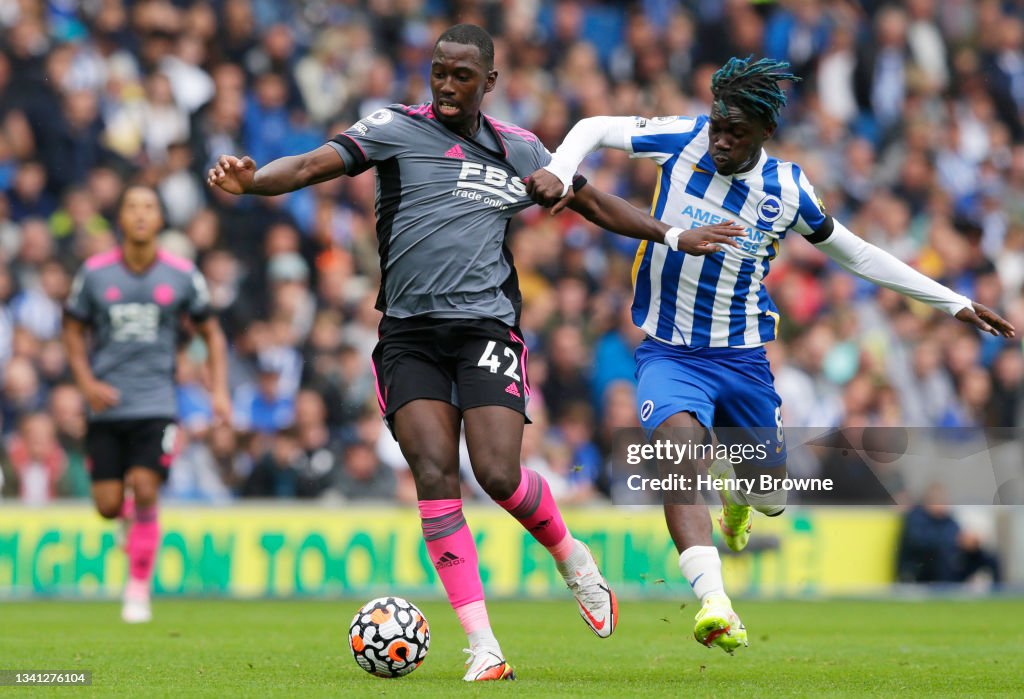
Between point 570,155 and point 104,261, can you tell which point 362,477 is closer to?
point 104,261

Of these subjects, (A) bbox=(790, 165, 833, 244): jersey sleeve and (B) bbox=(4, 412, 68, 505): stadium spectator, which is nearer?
(A) bbox=(790, 165, 833, 244): jersey sleeve

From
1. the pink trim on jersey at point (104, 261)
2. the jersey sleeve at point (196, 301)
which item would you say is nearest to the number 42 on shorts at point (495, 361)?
the jersey sleeve at point (196, 301)

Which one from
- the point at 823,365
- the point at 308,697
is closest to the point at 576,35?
the point at 823,365

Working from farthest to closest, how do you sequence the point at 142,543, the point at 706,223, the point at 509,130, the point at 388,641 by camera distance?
1. the point at 142,543
2. the point at 706,223
3. the point at 509,130
4. the point at 388,641

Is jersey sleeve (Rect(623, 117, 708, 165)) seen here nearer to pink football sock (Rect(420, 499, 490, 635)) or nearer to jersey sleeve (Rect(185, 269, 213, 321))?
pink football sock (Rect(420, 499, 490, 635))

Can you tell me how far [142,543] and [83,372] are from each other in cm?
121

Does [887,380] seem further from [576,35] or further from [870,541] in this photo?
[576,35]

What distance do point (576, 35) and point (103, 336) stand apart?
10252 millimetres

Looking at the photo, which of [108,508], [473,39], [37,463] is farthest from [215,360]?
[473,39]

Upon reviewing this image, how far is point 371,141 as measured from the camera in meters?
7.17

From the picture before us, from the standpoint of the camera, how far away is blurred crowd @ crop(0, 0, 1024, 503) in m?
14.9

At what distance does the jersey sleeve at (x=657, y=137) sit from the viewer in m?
7.95

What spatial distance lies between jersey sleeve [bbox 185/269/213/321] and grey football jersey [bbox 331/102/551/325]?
13.4 feet

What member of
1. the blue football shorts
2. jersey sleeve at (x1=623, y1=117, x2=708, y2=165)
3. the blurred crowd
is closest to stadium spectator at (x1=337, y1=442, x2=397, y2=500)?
the blurred crowd
